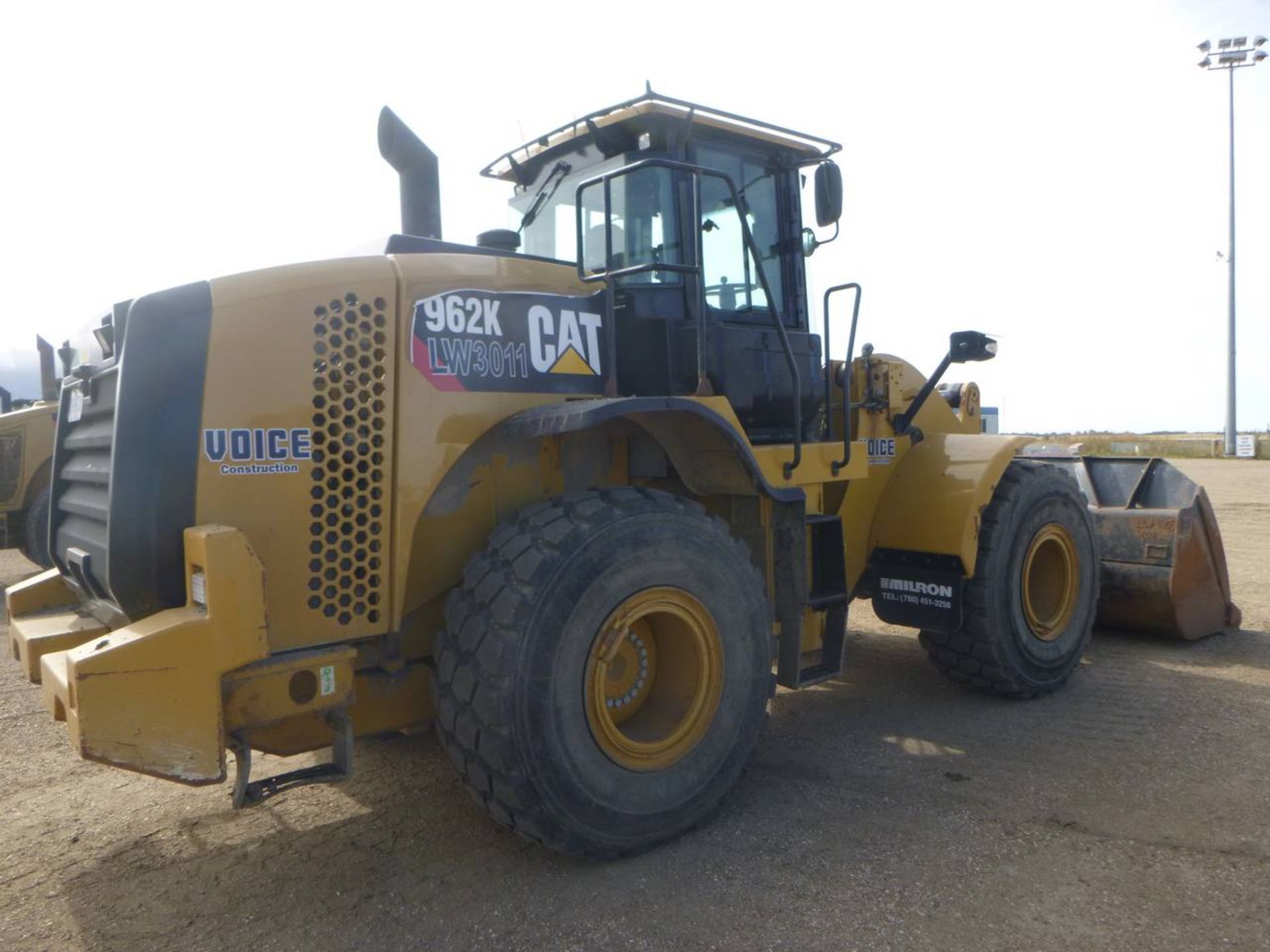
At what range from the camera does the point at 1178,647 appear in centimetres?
671

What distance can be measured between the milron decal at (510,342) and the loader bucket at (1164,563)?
421cm

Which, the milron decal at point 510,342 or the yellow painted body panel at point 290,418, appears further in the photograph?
the milron decal at point 510,342

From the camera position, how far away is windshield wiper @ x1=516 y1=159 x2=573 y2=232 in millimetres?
4824

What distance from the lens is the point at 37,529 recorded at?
1018 cm

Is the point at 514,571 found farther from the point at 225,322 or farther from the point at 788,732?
the point at 788,732

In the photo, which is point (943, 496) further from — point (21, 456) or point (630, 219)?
point (21, 456)

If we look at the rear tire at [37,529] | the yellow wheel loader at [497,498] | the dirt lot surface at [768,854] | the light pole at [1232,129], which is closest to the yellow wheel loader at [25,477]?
the rear tire at [37,529]

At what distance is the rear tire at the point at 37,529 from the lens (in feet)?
33.2

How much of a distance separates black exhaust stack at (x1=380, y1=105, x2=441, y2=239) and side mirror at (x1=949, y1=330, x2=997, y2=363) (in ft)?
9.79

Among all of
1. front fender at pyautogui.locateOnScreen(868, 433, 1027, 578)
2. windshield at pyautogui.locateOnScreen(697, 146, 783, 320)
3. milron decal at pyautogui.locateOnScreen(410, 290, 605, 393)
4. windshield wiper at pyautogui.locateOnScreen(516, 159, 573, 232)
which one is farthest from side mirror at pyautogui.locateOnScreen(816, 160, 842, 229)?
front fender at pyautogui.locateOnScreen(868, 433, 1027, 578)

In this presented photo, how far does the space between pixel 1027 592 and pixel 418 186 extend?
4092 mm

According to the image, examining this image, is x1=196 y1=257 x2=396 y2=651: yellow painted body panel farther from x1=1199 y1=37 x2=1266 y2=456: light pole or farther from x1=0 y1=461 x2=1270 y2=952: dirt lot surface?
x1=1199 y1=37 x2=1266 y2=456: light pole

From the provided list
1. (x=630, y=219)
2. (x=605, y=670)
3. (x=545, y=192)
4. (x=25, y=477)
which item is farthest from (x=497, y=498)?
(x=25, y=477)

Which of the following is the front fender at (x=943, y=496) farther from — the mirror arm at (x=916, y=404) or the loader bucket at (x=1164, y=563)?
the loader bucket at (x=1164, y=563)
